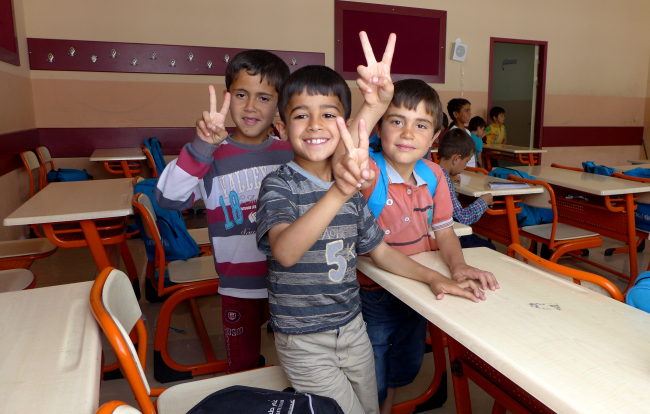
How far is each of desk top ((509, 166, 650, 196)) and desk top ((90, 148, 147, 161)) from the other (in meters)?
3.46

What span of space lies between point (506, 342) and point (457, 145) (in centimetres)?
211

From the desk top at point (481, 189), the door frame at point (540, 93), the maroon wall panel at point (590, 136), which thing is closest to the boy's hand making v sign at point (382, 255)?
the desk top at point (481, 189)

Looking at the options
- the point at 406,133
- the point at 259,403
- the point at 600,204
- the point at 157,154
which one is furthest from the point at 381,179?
the point at 157,154

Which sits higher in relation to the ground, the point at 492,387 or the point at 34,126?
the point at 34,126

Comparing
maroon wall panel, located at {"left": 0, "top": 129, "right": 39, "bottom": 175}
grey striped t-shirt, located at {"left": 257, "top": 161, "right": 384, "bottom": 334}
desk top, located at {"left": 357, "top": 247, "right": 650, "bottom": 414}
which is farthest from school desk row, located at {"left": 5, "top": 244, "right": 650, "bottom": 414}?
maroon wall panel, located at {"left": 0, "top": 129, "right": 39, "bottom": 175}

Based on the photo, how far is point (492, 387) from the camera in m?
1.16

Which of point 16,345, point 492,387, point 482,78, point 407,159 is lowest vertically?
point 492,387

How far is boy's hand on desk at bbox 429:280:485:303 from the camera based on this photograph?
966 mm

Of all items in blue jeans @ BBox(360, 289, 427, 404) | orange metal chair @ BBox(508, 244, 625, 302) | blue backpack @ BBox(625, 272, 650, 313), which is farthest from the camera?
blue jeans @ BBox(360, 289, 427, 404)

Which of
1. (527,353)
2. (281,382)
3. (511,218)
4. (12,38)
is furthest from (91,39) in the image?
(527,353)

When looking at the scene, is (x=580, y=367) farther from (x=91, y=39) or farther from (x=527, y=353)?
(x=91, y=39)

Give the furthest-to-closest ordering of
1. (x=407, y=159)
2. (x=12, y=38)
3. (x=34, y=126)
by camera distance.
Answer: (x=34, y=126)
(x=12, y=38)
(x=407, y=159)

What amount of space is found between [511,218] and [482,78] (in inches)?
177

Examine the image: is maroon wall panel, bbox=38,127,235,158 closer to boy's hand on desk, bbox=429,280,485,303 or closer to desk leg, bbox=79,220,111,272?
desk leg, bbox=79,220,111,272
